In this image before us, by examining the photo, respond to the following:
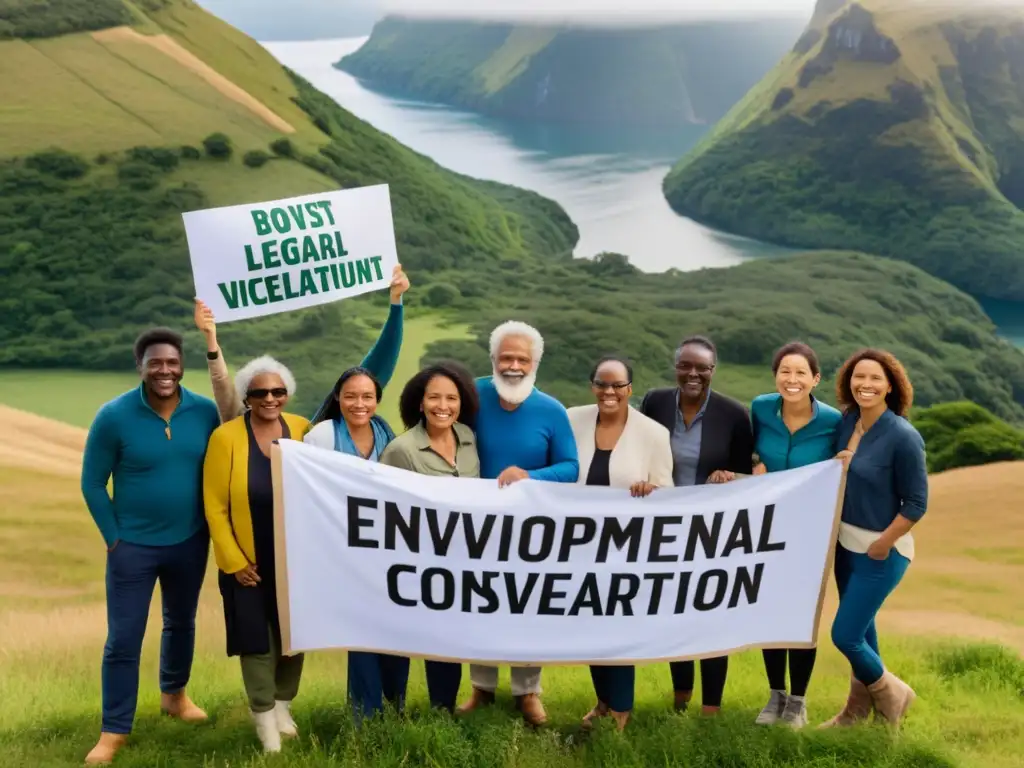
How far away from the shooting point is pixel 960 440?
29.7m

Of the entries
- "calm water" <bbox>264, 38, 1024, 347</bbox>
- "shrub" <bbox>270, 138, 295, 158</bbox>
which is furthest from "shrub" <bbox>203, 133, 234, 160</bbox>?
"calm water" <bbox>264, 38, 1024, 347</bbox>

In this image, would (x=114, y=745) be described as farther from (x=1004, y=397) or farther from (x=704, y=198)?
(x=704, y=198)

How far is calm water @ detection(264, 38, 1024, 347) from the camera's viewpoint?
59.8 m

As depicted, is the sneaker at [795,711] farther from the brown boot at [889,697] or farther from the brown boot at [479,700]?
the brown boot at [479,700]

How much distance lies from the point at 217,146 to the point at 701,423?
159 ft

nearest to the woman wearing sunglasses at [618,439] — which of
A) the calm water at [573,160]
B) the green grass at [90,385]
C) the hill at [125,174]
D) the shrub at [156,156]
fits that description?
the green grass at [90,385]

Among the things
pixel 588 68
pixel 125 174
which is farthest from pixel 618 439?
pixel 588 68

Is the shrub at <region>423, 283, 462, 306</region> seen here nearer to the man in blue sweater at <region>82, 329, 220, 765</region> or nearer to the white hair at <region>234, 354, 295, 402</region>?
the man in blue sweater at <region>82, 329, 220, 765</region>

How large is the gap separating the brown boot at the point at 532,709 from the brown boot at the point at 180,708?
158cm

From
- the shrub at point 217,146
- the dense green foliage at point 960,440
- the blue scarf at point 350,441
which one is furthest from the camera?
the shrub at point 217,146

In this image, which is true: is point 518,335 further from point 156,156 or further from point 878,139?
point 878,139

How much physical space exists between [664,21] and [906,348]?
2537cm

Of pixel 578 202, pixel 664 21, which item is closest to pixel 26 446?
pixel 578 202

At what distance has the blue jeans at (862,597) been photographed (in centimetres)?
555
